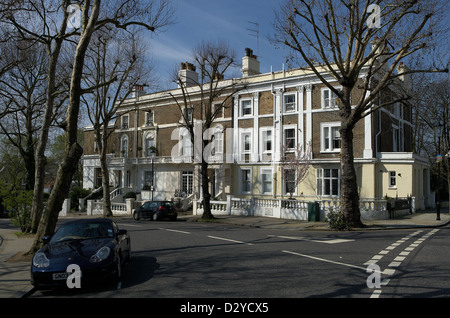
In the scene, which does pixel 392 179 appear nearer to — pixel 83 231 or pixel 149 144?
pixel 83 231

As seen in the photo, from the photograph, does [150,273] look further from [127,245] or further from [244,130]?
[244,130]

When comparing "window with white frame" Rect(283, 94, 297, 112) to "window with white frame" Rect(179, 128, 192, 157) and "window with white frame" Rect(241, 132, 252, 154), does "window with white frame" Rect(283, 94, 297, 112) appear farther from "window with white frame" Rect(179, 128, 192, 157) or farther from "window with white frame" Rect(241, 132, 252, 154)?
"window with white frame" Rect(179, 128, 192, 157)

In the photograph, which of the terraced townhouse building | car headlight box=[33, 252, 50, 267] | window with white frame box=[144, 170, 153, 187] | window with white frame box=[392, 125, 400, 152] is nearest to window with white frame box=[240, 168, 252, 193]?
the terraced townhouse building

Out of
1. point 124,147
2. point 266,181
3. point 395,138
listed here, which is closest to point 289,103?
point 266,181

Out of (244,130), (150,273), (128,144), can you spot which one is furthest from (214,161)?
(150,273)

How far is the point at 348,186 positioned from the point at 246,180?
51.8ft

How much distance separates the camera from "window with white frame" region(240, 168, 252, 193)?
33.9 meters

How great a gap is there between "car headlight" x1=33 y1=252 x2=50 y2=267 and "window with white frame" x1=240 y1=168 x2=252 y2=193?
26.3m

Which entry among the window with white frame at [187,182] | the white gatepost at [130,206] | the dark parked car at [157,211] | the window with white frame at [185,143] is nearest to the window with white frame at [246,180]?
the window with white frame at [187,182]

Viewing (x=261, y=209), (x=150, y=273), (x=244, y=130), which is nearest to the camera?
(x=150, y=273)

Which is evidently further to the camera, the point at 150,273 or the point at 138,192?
the point at 138,192

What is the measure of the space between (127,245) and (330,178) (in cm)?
2184

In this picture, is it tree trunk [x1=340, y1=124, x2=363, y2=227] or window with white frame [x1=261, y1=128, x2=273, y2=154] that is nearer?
tree trunk [x1=340, y1=124, x2=363, y2=227]
